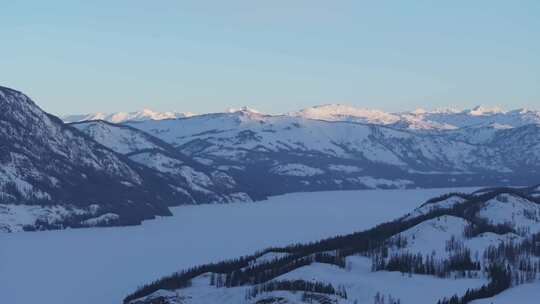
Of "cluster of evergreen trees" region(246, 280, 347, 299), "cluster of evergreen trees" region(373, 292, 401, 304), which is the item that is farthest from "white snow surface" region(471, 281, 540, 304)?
"cluster of evergreen trees" region(246, 280, 347, 299)

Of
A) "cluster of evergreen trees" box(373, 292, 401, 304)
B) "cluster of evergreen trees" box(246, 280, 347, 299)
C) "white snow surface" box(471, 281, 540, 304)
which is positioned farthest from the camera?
"white snow surface" box(471, 281, 540, 304)

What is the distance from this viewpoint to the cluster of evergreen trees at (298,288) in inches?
7151

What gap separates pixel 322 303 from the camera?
556 feet

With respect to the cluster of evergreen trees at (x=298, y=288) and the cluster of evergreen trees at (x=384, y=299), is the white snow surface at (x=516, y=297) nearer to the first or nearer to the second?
the cluster of evergreen trees at (x=384, y=299)

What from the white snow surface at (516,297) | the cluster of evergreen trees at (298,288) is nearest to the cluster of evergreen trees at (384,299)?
the cluster of evergreen trees at (298,288)

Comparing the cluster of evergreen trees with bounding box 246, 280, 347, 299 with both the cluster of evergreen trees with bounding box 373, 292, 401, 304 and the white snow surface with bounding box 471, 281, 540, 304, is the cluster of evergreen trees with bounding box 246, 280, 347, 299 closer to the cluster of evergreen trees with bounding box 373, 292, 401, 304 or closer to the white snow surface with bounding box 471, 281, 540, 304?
the cluster of evergreen trees with bounding box 373, 292, 401, 304

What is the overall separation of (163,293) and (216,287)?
63.8 ft

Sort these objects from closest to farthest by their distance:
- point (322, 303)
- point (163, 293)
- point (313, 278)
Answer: point (322, 303) < point (163, 293) < point (313, 278)

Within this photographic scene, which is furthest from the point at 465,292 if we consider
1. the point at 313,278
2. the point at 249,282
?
the point at 249,282

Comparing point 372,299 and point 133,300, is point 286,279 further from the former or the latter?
point 133,300

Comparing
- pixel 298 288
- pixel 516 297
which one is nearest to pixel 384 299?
pixel 298 288

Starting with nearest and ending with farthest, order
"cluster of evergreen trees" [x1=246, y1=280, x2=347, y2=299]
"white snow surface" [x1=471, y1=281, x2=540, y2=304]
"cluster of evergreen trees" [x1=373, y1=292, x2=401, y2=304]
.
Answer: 1. "cluster of evergreen trees" [x1=373, y1=292, x2=401, y2=304]
2. "cluster of evergreen trees" [x1=246, y1=280, x2=347, y2=299]
3. "white snow surface" [x1=471, y1=281, x2=540, y2=304]

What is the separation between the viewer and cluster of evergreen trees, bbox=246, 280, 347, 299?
182m

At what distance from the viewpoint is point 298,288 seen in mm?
182500
